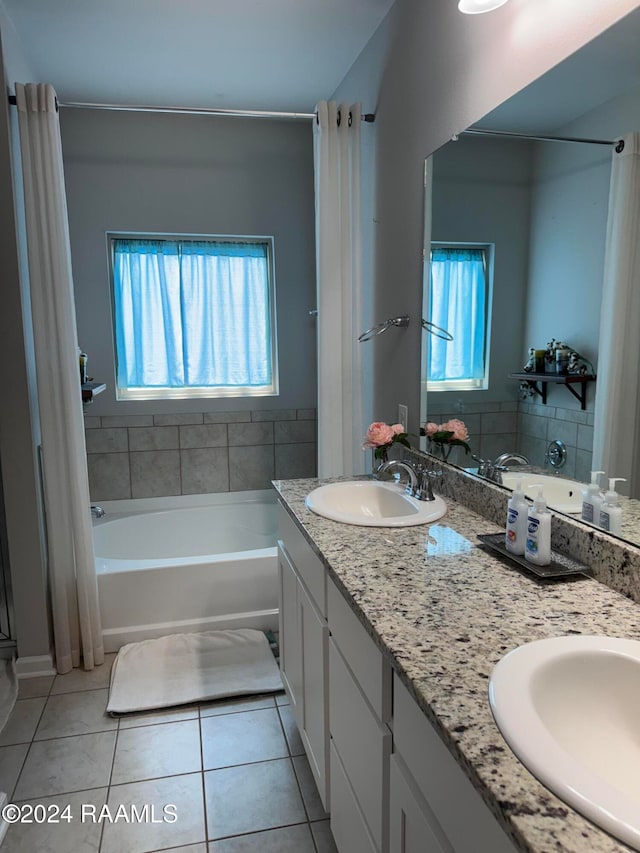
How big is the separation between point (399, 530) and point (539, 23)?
133 centimetres

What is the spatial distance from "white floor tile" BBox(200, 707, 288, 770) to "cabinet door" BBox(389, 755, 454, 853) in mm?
1092

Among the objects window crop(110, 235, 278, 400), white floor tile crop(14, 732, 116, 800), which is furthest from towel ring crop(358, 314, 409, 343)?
white floor tile crop(14, 732, 116, 800)

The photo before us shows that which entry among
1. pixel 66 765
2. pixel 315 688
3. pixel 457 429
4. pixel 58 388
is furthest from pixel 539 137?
pixel 66 765

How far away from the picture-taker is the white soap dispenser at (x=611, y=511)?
126 cm

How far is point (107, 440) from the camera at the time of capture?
3.44m

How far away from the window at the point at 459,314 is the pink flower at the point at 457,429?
113mm

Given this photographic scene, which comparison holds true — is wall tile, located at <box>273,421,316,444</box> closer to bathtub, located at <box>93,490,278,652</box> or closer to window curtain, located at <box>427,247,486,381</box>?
bathtub, located at <box>93,490,278,652</box>

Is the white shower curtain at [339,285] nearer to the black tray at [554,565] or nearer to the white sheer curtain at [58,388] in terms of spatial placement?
the white sheer curtain at [58,388]

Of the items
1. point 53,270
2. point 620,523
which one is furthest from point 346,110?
point 620,523

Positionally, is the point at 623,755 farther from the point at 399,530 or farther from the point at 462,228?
the point at 462,228

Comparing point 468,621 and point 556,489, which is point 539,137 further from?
point 468,621

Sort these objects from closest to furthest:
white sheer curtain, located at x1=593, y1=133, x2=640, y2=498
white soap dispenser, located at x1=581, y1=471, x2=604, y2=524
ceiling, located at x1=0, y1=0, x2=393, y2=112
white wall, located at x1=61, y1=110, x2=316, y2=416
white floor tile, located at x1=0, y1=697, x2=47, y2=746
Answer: white sheer curtain, located at x1=593, y1=133, x2=640, y2=498
white soap dispenser, located at x1=581, y1=471, x2=604, y2=524
white floor tile, located at x1=0, y1=697, x2=47, y2=746
ceiling, located at x1=0, y1=0, x2=393, y2=112
white wall, located at x1=61, y1=110, x2=316, y2=416

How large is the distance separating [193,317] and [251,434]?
31.8 inches

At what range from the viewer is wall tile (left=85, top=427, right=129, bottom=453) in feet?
11.2
